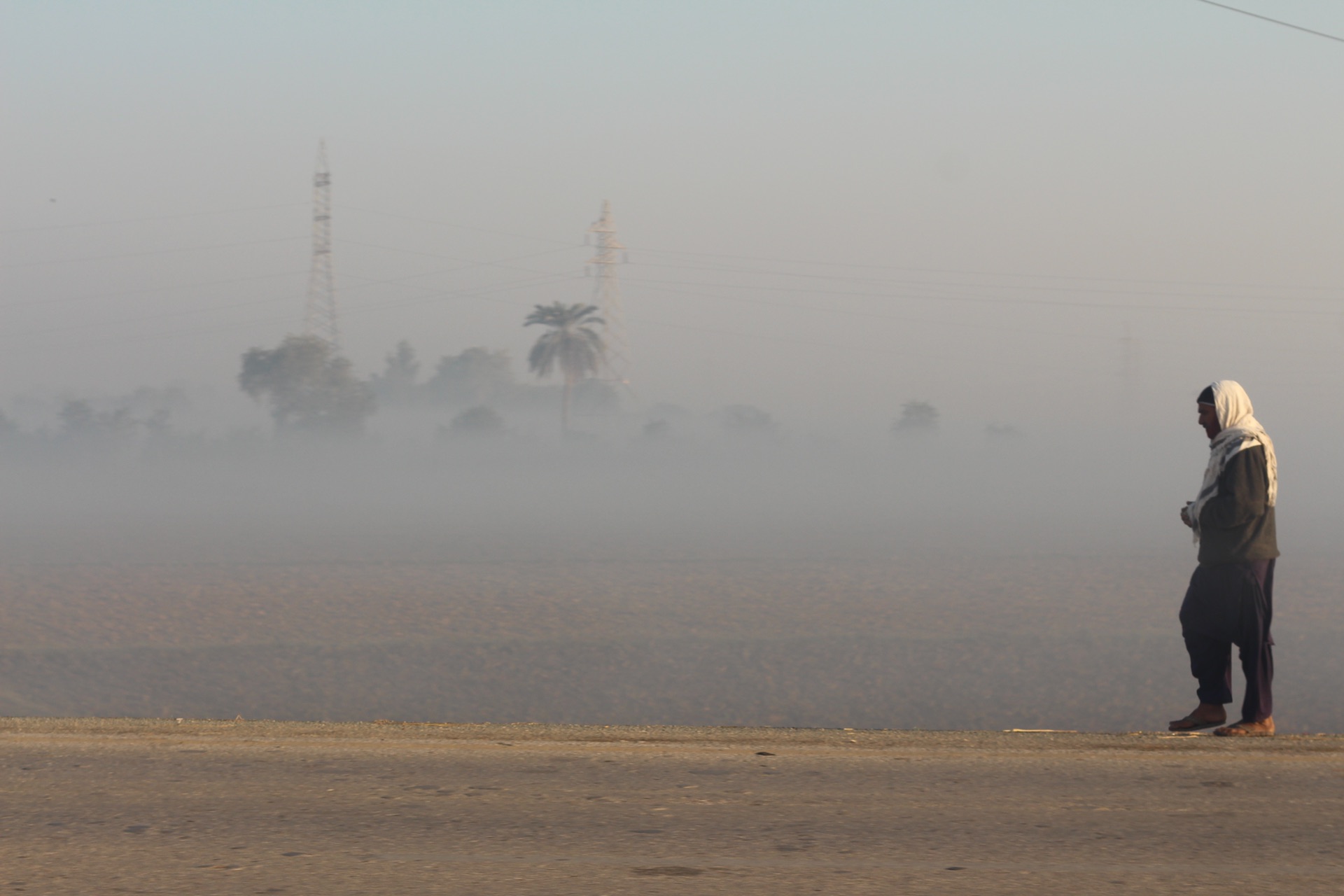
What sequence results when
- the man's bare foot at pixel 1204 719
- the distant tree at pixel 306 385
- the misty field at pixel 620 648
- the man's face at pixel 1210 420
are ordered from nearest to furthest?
the man's face at pixel 1210 420, the man's bare foot at pixel 1204 719, the misty field at pixel 620 648, the distant tree at pixel 306 385

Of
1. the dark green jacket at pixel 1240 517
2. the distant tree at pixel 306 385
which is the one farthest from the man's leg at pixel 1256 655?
the distant tree at pixel 306 385

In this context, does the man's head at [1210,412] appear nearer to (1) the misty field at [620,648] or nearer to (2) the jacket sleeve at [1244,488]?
(2) the jacket sleeve at [1244,488]

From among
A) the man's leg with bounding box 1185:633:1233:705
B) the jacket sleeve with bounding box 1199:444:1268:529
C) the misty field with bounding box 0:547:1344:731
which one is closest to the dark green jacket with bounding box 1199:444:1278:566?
the jacket sleeve with bounding box 1199:444:1268:529

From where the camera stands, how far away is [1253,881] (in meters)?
4.35

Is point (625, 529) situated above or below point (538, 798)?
above

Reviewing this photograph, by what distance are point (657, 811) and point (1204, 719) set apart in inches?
135

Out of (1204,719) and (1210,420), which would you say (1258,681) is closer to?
(1204,719)

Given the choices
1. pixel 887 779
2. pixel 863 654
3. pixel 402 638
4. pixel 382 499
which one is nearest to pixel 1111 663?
pixel 863 654

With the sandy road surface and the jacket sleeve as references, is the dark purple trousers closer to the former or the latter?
→ the jacket sleeve

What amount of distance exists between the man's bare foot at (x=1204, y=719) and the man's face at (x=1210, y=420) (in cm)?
145

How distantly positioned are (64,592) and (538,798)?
64203 millimetres

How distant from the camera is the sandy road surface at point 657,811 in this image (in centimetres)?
441

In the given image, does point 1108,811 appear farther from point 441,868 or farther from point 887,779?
point 441,868

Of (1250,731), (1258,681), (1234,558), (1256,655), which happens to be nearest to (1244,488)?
(1234,558)
